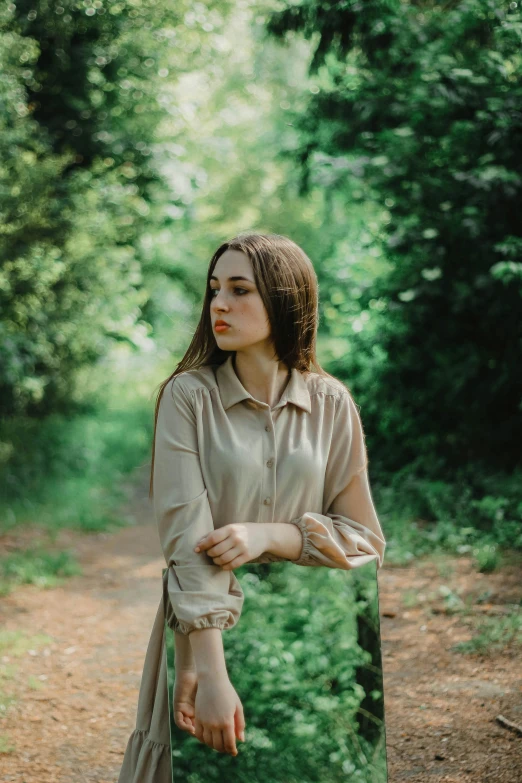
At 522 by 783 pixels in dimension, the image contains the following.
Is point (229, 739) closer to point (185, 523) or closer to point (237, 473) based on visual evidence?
point (185, 523)

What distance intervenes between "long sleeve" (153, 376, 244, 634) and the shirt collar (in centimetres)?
11

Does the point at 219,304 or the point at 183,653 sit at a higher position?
the point at 219,304

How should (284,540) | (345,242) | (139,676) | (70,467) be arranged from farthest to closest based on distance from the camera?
1. (345,242)
2. (70,467)
3. (139,676)
4. (284,540)

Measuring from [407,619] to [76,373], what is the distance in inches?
254

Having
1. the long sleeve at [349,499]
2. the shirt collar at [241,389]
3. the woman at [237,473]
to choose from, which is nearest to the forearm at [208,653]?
the woman at [237,473]

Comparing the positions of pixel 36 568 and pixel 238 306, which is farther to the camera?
pixel 36 568

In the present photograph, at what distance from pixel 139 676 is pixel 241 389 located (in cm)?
331

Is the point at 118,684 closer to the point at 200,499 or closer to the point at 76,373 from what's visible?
the point at 200,499

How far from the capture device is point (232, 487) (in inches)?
75.0

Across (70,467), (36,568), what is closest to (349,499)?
(36,568)

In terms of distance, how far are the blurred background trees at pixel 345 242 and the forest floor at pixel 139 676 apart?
867mm

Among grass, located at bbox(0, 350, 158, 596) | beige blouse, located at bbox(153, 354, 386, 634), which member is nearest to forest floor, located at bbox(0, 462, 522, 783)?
grass, located at bbox(0, 350, 158, 596)

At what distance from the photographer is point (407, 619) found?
5.21 metres

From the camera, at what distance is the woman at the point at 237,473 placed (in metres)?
1.77
